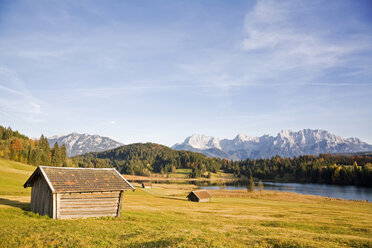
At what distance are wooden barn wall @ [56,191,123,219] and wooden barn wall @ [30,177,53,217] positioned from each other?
1208 millimetres

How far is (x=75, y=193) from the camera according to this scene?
26828mm

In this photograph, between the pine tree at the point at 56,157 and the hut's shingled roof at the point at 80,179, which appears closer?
the hut's shingled roof at the point at 80,179

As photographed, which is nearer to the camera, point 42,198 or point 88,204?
point 42,198

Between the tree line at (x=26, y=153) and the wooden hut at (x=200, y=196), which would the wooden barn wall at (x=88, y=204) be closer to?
the wooden hut at (x=200, y=196)

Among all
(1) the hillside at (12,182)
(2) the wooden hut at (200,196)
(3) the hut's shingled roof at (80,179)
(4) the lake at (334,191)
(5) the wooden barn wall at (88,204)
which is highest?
(3) the hut's shingled roof at (80,179)

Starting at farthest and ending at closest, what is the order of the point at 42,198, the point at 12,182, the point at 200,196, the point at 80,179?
the point at 200,196
the point at 12,182
the point at 80,179
the point at 42,198

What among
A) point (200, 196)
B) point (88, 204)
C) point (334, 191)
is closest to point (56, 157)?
point (200, 196)

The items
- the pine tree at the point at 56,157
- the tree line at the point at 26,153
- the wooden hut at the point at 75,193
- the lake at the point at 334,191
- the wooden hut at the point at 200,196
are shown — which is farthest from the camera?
the pine tree at the point at 56,157

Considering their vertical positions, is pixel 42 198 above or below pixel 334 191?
above

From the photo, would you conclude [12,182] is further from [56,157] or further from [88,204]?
[56,157]

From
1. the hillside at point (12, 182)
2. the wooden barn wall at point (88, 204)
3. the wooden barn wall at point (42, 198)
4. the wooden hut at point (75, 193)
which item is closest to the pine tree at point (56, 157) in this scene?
the hillside at point (12, 182)

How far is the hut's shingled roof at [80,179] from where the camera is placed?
86.7ft

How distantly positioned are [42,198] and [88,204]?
495 cm

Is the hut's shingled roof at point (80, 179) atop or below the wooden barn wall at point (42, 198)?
atop
